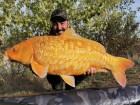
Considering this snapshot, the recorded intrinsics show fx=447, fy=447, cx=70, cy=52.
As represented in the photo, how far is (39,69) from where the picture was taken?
473 centimetres

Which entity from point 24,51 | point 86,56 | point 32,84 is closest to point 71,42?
point 86,56

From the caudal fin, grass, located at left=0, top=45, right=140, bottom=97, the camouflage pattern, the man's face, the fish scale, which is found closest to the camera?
the camouflage pattern

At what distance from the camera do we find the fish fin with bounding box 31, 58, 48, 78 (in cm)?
470

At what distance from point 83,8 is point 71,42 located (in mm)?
7571

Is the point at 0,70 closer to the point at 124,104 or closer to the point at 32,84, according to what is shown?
the point at 32,84

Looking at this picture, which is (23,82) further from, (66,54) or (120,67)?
(66,54)

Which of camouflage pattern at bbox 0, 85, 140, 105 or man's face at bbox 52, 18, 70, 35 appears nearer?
camouflage pattern at bbox 0, 85, 140, 105

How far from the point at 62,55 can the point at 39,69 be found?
302 millimetres

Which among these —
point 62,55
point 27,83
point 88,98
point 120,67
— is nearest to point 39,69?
point 62,55

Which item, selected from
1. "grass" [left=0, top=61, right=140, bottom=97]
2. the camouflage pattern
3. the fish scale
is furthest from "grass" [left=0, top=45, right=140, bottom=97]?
the fish scale

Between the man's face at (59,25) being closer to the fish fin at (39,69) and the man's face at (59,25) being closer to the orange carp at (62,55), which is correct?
the orange carp at (62,55)

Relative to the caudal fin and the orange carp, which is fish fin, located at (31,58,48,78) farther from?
the caudal fin

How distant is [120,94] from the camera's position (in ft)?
19.0

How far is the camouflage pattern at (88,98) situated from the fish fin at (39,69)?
252 millimetres
